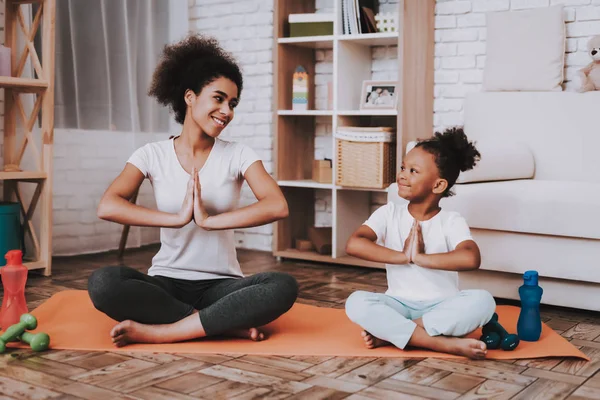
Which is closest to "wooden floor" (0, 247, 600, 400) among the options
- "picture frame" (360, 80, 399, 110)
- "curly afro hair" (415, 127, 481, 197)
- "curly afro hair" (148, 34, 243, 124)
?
"curly afro hair" (415, 127, 481, 197)

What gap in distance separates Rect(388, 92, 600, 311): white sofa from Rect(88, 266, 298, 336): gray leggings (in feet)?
2.81

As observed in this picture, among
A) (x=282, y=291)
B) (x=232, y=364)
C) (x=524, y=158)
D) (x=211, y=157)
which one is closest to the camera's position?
(x=232, y=364)

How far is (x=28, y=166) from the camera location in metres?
3.33

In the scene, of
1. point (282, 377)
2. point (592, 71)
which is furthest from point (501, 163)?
point (282, 377)

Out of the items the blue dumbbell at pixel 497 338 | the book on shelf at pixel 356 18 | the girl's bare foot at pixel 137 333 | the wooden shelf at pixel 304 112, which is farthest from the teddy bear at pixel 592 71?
the girl's bare foot at pixel 137 333

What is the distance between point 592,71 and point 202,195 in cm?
181

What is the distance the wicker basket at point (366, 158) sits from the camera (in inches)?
128

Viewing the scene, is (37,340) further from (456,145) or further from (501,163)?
(501,163)

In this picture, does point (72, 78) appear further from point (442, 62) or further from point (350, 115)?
point (442, 62)

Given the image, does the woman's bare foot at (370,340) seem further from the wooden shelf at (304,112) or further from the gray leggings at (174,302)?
the wooden shelf at (304,112)

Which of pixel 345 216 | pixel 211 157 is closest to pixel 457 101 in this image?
pixel 345 216

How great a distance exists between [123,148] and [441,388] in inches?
101

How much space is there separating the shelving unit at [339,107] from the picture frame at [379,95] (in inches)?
2.8

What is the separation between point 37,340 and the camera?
1.90 m
